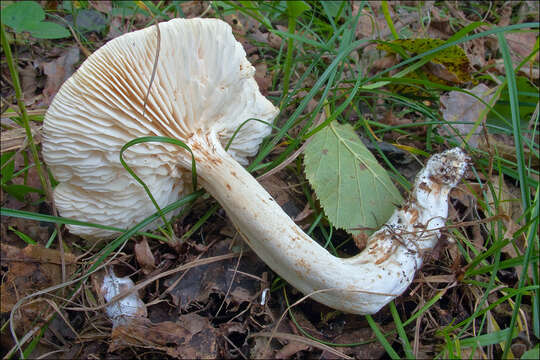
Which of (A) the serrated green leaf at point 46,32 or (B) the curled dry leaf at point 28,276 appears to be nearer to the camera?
(B) the curled dry leaf at point 28,276

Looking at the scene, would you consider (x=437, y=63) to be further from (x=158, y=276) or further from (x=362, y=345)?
(x=158, y=276)

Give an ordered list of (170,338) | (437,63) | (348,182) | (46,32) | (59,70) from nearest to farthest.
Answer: (170,338) < (348,182) < (46,32) < (437,63) < (59,70)

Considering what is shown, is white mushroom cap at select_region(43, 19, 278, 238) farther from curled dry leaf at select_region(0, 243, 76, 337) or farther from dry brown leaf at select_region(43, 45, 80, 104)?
dry brown leaf at select_region(43, 45, 80, 104)

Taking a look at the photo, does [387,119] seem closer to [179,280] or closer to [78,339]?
[179,280]

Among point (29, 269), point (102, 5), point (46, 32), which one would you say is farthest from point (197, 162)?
point (102, 5)

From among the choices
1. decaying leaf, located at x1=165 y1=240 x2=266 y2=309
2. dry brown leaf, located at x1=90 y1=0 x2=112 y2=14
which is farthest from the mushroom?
dry brown leaf, located at x1=90 y1=0 x2=112 y2=14

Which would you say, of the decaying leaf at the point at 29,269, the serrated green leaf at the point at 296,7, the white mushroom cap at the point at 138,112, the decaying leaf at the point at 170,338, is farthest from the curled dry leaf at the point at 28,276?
the serrated green leaf at the point at 296,7

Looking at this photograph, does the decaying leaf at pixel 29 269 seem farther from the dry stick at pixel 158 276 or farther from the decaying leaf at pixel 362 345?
the decaying leaf at pixel 362 345
